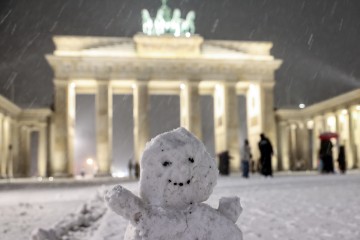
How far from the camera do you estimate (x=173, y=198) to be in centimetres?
304

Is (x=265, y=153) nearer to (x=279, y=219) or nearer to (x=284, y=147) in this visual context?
(x=279, y=219)

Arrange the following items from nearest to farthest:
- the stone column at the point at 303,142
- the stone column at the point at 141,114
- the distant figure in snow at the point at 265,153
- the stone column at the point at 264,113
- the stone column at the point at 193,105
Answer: the distant figure in snow at the point at 265,153 → the stone column at the point at 141,114 → the stone column at the point at 193,105 → the stone column at the point at 264,113 → the stone column at the point at 303,142

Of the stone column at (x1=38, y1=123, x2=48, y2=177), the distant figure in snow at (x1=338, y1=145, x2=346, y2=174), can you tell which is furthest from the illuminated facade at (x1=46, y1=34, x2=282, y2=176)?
the distant figure in snow at (x1=338, y1=145, x2=346, y2=174)

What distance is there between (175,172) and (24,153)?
48.5m

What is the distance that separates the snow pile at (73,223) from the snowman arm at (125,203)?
132 inches

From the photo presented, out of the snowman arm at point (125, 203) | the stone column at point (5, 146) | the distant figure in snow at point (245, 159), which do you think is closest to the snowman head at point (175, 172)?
the snowman arm at point (125, 203)

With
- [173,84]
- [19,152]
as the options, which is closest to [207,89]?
[173,84]

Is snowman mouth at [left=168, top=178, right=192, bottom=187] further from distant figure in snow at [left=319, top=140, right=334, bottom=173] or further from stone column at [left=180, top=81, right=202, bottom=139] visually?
stone column at [left=180, top=81, right=202, bottom=139]

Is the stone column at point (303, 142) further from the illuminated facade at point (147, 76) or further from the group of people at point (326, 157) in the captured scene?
the group of people at point (326, 157)

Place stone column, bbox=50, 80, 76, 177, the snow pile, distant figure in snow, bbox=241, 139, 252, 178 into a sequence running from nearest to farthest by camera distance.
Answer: the snow pile → distant figure in snow, bbox=241, 139, 252, 178 → stone column, bbox=50, 80, 76, 177

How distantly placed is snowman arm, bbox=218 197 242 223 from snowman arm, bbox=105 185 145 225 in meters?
0.60

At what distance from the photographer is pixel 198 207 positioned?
10.1 ft

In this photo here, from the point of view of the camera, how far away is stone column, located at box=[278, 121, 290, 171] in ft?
150

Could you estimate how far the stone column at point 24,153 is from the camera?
4784 centimetres
